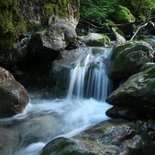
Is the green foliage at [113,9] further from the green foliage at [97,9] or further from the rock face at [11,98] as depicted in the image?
the rock face at [11,98]

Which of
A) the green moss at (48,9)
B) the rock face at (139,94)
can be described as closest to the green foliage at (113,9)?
the green moss at (48,9)

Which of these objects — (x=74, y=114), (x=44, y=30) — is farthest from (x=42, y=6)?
(x=74, y=114)

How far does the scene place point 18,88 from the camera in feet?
22.5

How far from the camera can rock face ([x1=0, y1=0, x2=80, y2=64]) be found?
7.37m

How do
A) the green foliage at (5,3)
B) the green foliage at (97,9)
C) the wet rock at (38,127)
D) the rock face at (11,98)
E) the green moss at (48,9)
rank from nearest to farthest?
the wet rock at (38,127)
the rock face at (11,98)
the green foliage at (5,3)
the green moss at (48,9)
the green foliage at (97,9)

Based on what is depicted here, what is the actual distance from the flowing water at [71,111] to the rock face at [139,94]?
0.66 meters

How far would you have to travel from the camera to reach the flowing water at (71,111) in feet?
18.7

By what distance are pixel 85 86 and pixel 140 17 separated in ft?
28.0

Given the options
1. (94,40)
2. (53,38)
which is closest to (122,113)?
(53,38)

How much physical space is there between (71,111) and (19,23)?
2.33m

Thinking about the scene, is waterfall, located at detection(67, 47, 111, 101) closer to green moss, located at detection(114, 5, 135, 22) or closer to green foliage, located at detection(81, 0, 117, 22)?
green foliage, located at detection(81, 0, 117, 22)

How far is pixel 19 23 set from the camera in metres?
7.74

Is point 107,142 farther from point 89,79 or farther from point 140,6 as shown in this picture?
point 140,6

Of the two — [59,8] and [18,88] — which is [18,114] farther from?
[59,8]
